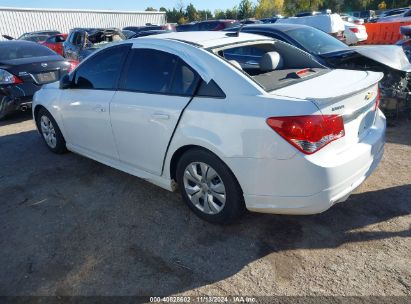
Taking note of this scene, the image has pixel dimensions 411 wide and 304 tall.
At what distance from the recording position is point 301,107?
2.52 metres

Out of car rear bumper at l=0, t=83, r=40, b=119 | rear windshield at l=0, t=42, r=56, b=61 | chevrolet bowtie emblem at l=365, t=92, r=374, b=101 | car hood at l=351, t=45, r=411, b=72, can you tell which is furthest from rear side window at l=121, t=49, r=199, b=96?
rear windshield at l=0, t=42, r=56, b=61

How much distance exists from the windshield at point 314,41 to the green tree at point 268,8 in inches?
1979

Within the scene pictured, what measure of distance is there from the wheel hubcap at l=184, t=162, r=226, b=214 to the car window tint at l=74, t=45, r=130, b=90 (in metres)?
1.39

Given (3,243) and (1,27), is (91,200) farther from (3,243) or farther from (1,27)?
(1,27)

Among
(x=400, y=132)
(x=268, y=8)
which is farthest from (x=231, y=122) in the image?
(x=268, y=8)

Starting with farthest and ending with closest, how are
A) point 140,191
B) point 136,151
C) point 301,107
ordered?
point 140,191
point 136,151
point 301,107

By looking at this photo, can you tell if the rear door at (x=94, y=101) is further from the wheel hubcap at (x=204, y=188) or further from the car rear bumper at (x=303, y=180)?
the car rear bumper at (x=303, y=180)


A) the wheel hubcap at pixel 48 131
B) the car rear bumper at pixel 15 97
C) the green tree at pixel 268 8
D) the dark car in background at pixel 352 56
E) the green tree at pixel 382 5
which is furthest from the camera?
the green tree at pixel 268 8

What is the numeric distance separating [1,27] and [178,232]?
35641mm

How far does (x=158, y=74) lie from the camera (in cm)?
342

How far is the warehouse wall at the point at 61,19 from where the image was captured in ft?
107

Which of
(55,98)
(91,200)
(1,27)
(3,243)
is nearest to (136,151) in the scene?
(91,200)

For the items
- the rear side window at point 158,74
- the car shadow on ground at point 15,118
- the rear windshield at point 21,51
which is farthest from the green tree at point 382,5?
the rear side window at point 158,74

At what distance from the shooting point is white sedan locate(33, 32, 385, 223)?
2.59 m
